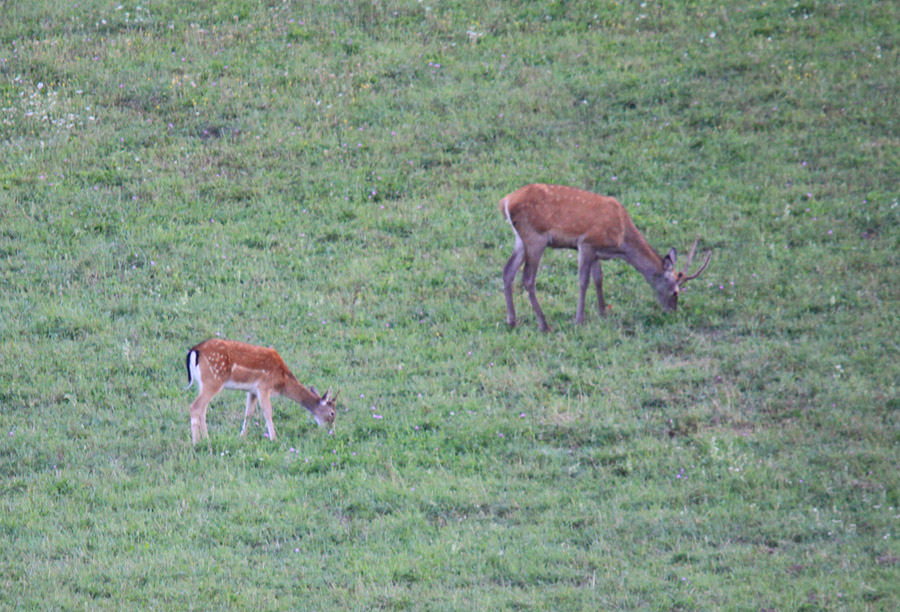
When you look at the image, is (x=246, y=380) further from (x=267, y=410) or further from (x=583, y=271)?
(x=583, y=271)

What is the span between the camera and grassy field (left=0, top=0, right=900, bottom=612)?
774cm

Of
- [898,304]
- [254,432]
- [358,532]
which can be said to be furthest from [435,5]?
[358,532]

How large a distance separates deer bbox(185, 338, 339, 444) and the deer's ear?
4.48 meters

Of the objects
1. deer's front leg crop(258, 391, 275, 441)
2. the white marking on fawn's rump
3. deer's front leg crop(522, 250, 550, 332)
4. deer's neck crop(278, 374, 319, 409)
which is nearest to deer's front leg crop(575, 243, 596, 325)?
deer's front leg crop(522, 250, 550, 332)

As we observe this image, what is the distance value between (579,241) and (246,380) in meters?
4.53

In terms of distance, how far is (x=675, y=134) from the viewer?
55.1 feet

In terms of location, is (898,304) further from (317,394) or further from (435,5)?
(435,5)

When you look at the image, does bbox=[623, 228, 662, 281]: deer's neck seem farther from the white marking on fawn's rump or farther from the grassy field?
the white marking on fawn's rump

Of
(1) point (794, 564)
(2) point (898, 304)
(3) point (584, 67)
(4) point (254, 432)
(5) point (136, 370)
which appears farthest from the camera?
(3) point (584, 67)

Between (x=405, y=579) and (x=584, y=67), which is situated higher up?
(x=584, y=67)

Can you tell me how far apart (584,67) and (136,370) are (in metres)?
10.7

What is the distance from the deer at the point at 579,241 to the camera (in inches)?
489

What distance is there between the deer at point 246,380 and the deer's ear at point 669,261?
14.7 feet

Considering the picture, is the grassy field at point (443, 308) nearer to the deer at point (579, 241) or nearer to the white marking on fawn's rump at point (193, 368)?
the deer at point (579, 241)
